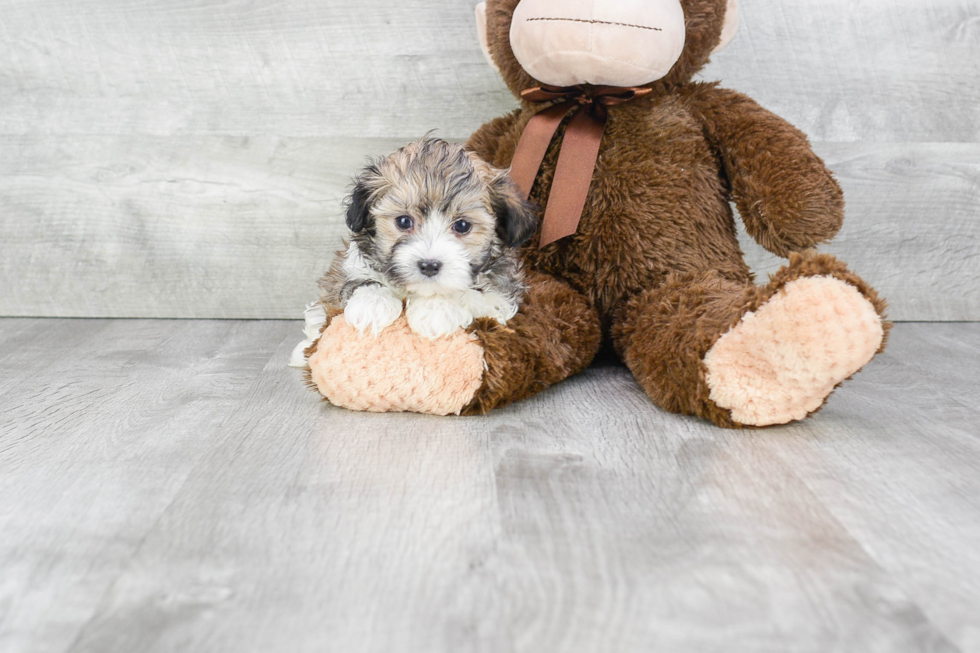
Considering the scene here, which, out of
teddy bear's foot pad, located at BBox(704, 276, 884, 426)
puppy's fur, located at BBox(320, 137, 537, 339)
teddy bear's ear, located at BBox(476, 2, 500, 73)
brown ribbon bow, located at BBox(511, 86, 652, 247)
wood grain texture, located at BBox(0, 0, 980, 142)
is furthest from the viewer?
wood grain texture, located at BBox(0, 0, 980, 142)

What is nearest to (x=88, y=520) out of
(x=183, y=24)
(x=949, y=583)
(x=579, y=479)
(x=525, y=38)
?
(x=579, y=479)

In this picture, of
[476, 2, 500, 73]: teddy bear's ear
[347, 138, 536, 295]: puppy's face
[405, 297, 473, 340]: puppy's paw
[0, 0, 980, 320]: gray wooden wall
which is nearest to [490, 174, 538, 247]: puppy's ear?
[347, 138, 536, 295]: puppy's face

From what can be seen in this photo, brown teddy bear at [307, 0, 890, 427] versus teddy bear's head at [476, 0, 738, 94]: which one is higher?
teddy bear's head at [476, 0, 738, 94]

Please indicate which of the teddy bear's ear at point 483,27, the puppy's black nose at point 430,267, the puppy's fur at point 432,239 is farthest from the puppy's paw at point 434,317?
the teddy bear's ear at point 483,27

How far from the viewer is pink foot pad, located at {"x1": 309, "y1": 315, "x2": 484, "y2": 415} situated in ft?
4.89

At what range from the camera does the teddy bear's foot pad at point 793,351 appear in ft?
4.35

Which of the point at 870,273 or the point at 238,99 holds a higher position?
the point at 238,99

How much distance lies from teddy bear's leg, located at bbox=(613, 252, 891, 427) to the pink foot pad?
35 centimetres

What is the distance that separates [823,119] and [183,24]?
5.61 feet

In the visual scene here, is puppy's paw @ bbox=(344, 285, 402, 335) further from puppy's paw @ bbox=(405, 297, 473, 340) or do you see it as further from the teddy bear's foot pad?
the teddy bear's foot pad

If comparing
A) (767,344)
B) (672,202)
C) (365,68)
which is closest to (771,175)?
(672,202)

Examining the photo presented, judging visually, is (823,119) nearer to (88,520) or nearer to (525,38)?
(525,38)

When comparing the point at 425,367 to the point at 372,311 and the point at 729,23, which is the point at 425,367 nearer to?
the point at 372,311

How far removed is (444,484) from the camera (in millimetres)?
1223
